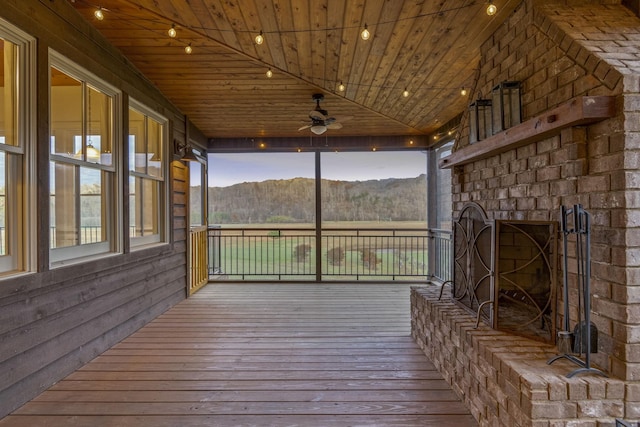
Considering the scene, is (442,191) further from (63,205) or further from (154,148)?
(63,205)

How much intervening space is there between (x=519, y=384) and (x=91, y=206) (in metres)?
3.44

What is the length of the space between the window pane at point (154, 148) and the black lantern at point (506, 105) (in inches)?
145

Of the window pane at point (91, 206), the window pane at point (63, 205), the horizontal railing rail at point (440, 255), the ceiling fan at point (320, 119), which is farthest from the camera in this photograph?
the horizontal railing rail at point (440, 255)

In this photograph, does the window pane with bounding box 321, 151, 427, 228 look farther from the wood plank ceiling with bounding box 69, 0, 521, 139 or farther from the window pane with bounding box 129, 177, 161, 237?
the window pane with bounding box 129, 177, 161, 237

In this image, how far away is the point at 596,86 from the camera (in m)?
1.55

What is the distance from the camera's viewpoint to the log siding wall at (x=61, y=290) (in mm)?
2127

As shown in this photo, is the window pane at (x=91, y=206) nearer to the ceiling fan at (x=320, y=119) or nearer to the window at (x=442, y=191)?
the ceiling fan at (x=320, y=119)

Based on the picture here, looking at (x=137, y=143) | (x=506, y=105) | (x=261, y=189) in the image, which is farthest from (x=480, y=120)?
(x=261, y=189)

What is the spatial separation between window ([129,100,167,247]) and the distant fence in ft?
5.70

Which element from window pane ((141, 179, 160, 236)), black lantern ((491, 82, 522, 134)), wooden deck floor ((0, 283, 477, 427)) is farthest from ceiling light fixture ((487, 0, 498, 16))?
window pane ((141, 179, 160, 236))

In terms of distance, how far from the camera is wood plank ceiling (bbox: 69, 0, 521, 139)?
2.49 metres

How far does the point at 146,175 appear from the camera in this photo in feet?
12.7

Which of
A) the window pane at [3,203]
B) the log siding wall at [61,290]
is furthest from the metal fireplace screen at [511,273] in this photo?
the window pane at [3,203]

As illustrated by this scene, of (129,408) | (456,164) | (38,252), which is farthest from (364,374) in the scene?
(38,252)
